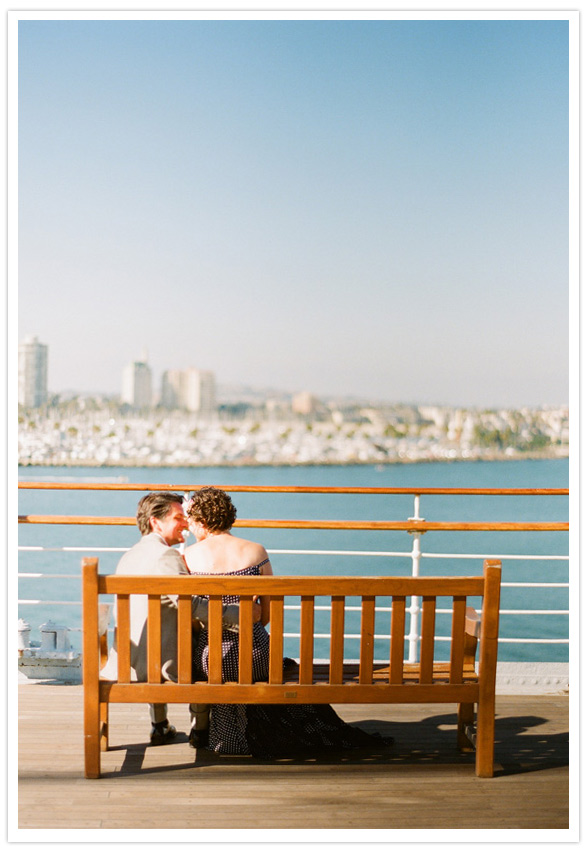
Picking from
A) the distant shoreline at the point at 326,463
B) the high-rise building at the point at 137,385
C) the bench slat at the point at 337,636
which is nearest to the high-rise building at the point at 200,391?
the high-rise building at the point at 137,385

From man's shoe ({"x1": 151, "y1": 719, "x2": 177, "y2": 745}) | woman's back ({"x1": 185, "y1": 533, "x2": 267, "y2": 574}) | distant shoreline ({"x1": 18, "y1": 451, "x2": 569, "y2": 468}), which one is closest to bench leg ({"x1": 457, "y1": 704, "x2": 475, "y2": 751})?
woman's back ({"x1": 185, "y1": 533, "x2": 267, "y2": 574})

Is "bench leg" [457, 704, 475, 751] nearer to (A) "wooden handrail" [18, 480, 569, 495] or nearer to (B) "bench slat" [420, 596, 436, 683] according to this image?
(B) "bench slat" [420, 596, 436, 683]

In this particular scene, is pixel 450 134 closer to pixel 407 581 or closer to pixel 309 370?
pixel 309 370

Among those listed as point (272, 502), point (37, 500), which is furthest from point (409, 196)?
point (37, 500)

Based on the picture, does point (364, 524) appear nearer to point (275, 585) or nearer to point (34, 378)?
point (275, 585)

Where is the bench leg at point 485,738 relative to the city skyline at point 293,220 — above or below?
below

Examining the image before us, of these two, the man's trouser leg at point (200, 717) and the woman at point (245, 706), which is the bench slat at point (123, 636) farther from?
the man's trouser leg at point (200, 717)

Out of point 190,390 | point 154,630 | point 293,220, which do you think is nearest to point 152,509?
point 154,630
